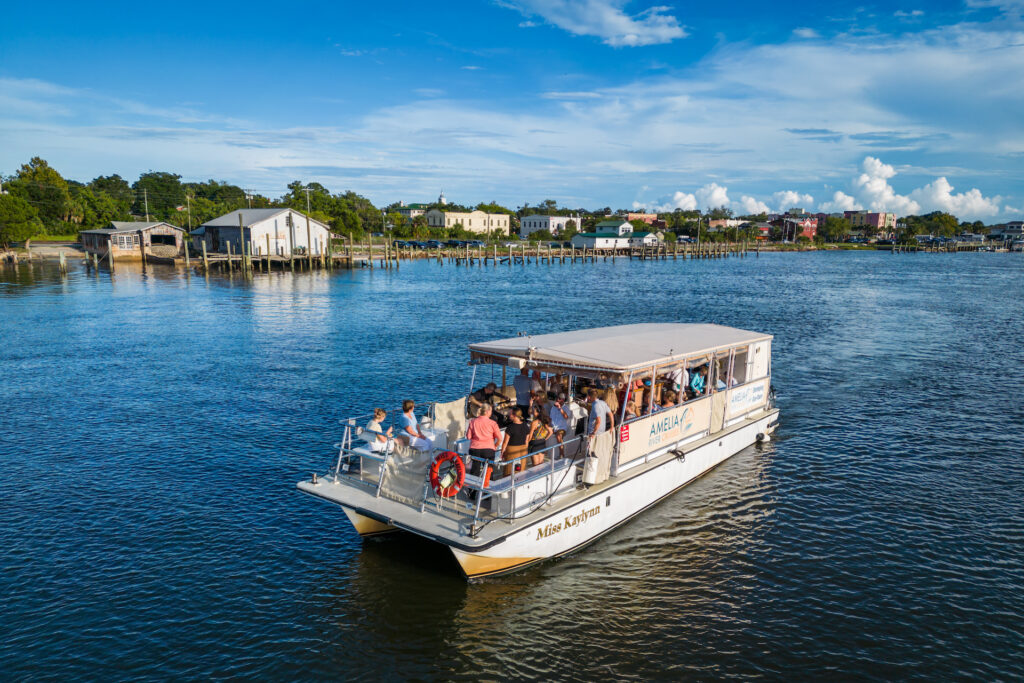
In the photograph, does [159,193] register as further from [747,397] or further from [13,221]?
[747,397]

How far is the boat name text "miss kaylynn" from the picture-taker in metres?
11.4

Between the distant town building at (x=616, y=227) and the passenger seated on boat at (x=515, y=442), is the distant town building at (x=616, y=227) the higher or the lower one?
the higher one

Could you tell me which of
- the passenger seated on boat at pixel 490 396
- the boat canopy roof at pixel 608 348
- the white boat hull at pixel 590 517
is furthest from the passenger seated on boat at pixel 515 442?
the passenger seated on boat at pixel 490 396

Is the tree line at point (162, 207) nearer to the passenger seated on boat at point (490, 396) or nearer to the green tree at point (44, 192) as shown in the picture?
the green tree at point (44, 192)

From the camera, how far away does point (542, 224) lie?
589ft

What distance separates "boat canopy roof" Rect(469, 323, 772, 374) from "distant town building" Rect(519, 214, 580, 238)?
164 metres

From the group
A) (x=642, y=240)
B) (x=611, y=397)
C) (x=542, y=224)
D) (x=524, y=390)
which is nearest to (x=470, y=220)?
(x=542, y=224)

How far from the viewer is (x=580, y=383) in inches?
604

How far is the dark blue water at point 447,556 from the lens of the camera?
9992 mm

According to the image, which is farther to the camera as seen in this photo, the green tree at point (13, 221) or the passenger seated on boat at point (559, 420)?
the green tree at point (13, 221)

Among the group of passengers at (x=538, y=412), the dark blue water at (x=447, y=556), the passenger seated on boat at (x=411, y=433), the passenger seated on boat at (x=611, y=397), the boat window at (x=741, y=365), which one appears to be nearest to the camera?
the dark blue water at (x=447, y=556)

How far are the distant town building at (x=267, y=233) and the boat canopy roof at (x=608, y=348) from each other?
71.1 metres

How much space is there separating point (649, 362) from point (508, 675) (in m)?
6.49

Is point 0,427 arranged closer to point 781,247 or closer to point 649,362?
point 649,362
